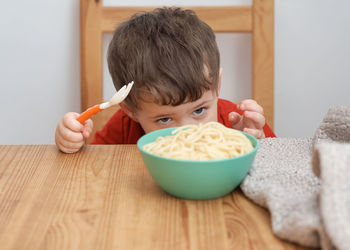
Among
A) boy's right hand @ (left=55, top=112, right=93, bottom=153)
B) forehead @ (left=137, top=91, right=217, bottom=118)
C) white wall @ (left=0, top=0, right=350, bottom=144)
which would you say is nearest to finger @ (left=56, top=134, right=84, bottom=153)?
boy's right hand @ (left=55, top=112, right=93, bottom=153)

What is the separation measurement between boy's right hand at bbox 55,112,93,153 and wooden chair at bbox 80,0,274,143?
2.11ft

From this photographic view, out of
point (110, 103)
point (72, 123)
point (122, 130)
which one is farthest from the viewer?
point (122, 130)

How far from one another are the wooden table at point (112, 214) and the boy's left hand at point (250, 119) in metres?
0.33

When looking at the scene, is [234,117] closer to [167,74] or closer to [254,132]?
[254,132]

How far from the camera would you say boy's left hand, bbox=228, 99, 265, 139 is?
96cm

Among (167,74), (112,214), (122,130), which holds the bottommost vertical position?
(122,130)

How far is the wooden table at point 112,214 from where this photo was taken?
1.55ft

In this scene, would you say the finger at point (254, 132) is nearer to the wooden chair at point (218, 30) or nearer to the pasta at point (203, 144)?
the pasta at point (203, 144)

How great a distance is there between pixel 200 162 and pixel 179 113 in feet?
1.44

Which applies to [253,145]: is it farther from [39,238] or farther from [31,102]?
[31,102]

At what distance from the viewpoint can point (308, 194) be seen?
0.52 meters

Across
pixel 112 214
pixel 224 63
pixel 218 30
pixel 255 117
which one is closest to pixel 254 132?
pixel 255 117

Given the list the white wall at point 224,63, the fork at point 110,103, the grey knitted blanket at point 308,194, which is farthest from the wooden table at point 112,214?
the white wall at point 224,63

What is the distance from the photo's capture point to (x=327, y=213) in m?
0.43
